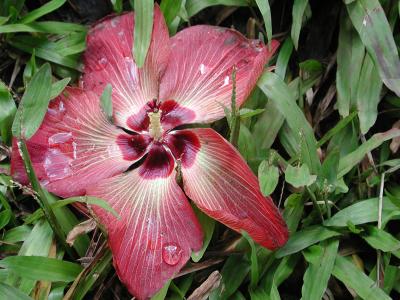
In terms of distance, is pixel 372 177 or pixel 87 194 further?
pixel 372 177

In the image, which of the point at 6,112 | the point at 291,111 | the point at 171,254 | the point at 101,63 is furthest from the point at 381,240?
the point at 6,112

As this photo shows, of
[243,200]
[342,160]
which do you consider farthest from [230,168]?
[342,160]

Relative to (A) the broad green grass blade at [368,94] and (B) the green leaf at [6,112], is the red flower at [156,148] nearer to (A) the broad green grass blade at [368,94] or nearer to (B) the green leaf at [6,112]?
(B) the green leaf at [6,112]

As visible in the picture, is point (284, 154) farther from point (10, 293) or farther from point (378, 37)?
point (10, 293)

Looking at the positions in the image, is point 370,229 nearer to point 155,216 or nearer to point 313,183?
point 313,183

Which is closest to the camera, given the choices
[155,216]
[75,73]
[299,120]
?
[155,216]

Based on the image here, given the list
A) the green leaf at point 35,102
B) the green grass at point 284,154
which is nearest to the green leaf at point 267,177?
the green grass at point 284,154

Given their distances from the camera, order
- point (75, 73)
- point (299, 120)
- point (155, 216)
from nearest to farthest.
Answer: point (155, 216) → point (299, 120) → point (75, 73)
